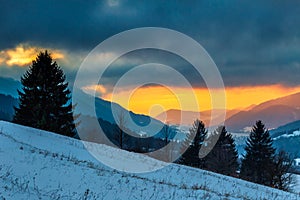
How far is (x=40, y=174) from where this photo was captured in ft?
44.6

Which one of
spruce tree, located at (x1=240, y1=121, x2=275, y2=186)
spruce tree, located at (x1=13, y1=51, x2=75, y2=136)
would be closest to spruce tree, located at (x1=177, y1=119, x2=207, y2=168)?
spruce tree, located at (x1=240, y1=121, x2=275, y2=186)

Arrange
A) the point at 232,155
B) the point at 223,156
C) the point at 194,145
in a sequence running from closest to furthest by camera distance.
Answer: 1. the point at 223,156
2. the point at 232,155
3. the point at 194,145

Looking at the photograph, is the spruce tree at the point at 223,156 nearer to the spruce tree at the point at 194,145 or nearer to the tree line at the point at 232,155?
the tree line at the point at 232,155

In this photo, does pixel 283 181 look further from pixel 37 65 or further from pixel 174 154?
pixel 37 65

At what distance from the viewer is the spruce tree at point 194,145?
67.9 meters

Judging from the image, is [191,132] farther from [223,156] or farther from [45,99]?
[45,99]

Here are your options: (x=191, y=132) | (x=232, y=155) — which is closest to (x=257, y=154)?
Result: (x=232, y=155)

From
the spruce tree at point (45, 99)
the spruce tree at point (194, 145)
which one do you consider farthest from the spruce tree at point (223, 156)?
the spruce tree at point (45, 99)

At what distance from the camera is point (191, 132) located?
243ft

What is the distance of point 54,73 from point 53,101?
13.1 ft

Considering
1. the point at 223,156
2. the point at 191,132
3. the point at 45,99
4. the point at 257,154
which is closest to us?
the point at 45,99

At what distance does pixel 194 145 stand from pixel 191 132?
508 cm

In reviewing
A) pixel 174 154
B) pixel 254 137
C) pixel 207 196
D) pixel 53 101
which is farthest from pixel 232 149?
pixel 207 196

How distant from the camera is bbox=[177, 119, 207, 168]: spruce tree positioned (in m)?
67.9
